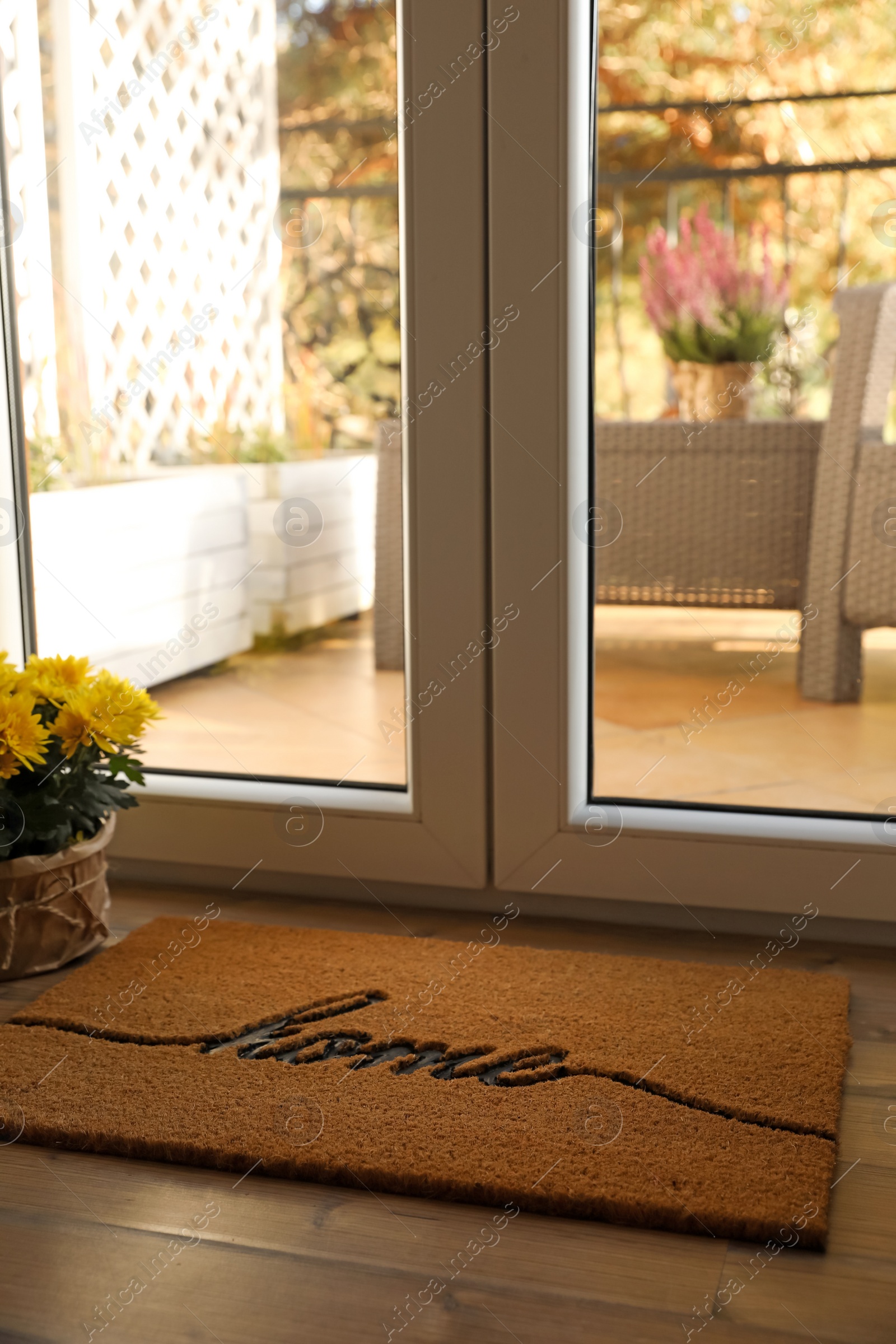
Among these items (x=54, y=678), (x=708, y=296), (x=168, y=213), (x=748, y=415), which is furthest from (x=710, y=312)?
(x=54, y=678)

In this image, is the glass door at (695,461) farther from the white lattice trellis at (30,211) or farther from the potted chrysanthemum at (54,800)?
the white lattice trellis at (30,211)

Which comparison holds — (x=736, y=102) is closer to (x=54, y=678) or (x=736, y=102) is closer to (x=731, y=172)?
(x=731, y=172)

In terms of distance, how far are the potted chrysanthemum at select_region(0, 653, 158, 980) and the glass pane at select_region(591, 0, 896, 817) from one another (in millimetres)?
646

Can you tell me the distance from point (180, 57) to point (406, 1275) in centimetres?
179

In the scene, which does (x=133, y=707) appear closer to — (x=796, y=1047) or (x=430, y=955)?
(x=430, y=955)

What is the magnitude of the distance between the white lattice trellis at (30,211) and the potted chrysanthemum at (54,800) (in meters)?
0.52

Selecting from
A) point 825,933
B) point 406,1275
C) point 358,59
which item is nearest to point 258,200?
point 358,59

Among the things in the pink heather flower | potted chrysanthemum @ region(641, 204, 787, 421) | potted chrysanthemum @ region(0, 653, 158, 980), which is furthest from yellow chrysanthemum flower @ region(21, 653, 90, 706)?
the pink heather flower

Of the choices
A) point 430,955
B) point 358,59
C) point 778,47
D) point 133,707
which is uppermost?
point 778,47

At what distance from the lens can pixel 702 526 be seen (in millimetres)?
2086

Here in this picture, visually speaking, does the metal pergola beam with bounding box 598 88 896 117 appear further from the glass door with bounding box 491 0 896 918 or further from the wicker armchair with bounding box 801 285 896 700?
the wicker armchair with bounding box 801 285 896 700

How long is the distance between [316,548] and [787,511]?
2.80 feet

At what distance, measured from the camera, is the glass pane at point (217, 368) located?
1.71 meters

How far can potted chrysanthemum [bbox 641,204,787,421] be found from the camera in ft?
7.66
